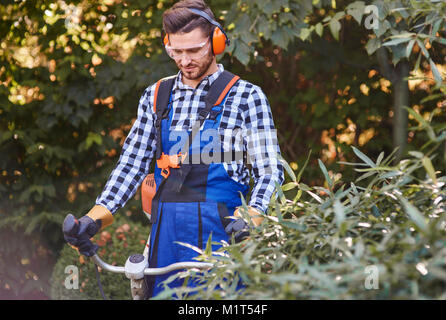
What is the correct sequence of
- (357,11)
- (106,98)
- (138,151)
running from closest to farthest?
(138,151)
(357,11)
(106,98)

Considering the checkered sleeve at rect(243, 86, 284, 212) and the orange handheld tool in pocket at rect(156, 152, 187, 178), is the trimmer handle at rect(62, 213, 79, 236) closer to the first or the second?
the orange handheld tool in pocket at rect(156, 152, 187, 178)

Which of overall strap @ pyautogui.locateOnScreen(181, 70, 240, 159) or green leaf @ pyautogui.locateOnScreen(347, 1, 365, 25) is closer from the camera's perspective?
overall strap @ pyautogui.locateOnScreen(181, 70, 240, 159)

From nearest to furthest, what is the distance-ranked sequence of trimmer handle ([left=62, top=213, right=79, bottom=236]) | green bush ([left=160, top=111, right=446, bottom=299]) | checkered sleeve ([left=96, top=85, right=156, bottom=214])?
green bush ([left=160, top=111, right=446, bottom=299]) → trimmer handle ([left=62, top=213, right=79, bottom=236]) → checkered sleeve ([left=96, top=85, right=156, bottom=214])

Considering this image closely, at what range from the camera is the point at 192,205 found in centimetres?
215

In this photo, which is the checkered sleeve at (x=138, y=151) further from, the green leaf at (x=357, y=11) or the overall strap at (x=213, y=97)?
the green leaf at (x=357, y=11)

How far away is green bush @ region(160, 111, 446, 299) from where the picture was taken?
1.02 metres

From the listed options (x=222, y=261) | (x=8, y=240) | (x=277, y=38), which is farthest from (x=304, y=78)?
(x=222, y=261)

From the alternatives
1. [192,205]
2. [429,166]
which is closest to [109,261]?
[192,205]

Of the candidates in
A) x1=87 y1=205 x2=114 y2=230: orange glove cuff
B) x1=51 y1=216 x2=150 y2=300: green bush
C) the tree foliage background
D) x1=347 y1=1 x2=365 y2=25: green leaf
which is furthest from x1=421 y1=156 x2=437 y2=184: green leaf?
x1=51 y1=216 x2=150 y2=300: green bush

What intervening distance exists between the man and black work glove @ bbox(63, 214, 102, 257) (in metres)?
0.02

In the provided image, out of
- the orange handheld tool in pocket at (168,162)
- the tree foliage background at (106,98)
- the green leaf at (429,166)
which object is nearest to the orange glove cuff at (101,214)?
the orange handheld tool in pocket at (168,162)

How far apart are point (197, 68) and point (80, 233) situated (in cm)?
79

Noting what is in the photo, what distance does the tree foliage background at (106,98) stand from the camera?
14.6 ft

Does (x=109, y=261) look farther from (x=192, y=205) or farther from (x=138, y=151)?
(x=192, y=205)
